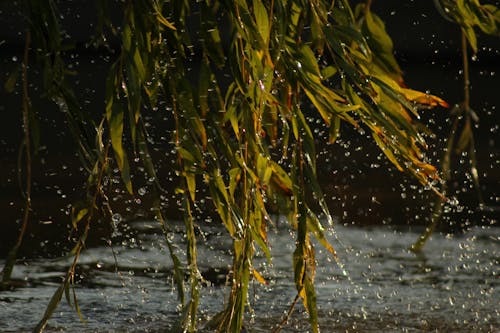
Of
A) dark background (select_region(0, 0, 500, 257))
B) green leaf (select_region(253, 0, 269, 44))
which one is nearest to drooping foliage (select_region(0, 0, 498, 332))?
green leaf (select_region(253, 0, 269, 44))

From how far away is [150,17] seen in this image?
202 centimetres

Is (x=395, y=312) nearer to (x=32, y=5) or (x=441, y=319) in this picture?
(x=441, y=319)

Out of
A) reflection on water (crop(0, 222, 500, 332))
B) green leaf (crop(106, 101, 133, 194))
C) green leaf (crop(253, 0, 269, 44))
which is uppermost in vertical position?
green leaf (crop(253, 0, 269, 44))

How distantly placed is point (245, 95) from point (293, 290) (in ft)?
6.52

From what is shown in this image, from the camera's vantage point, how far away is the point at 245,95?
6.70 feet

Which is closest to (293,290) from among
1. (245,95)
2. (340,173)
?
(245,95)

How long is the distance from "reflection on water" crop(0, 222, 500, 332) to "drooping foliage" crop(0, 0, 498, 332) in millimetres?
1249

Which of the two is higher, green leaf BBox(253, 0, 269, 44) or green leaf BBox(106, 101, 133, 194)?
green leaf BBox(253, 0, 269, 44)

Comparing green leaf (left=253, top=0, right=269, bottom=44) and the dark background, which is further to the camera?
the dark background

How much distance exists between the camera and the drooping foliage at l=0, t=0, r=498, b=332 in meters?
1.99

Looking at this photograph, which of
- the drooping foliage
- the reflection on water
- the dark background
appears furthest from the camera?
the dark background

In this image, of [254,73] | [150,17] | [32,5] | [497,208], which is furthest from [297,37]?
[497,208]

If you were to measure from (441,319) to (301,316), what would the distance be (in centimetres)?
40

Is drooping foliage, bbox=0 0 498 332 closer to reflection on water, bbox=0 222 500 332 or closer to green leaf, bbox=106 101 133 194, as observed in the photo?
green leaf, bbox=106 101 133 194
